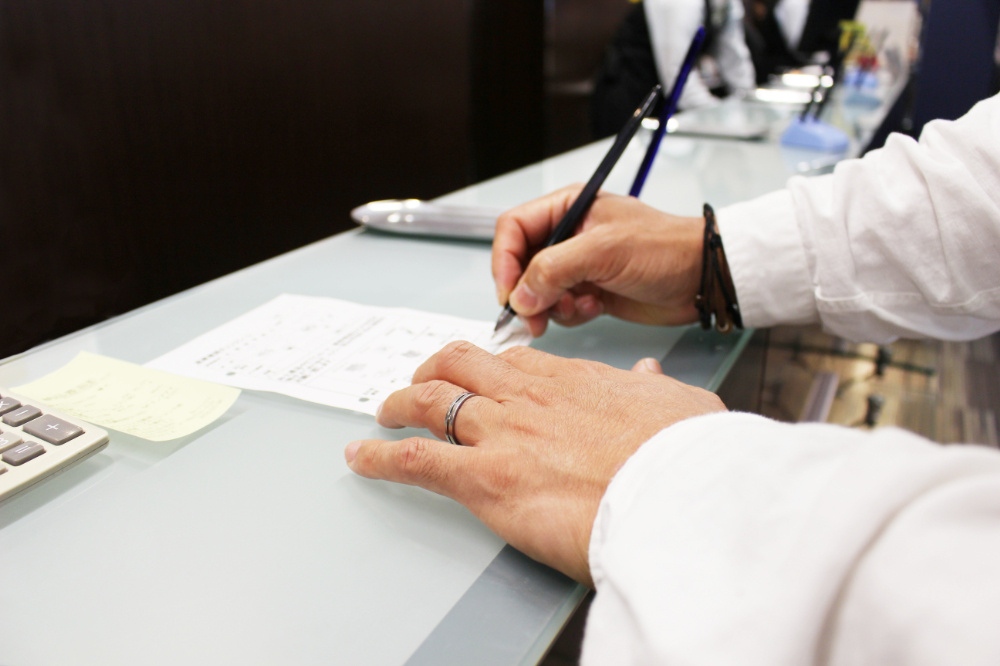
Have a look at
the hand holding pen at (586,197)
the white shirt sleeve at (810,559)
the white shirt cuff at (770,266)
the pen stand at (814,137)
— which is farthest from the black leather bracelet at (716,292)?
the pen stand at (814,137)

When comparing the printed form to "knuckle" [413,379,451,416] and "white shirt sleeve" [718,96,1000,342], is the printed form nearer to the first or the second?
"knuckle" [413,379,451,416]

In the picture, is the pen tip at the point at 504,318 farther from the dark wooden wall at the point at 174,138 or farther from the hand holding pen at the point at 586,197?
the dark wooden wall at the point at 174,138

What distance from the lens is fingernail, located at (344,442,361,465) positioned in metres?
0.40

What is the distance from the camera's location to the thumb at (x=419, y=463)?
37 cm

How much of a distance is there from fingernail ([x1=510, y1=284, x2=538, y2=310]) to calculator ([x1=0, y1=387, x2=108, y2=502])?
326 mm

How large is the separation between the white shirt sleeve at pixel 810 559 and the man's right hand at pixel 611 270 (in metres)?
0.31

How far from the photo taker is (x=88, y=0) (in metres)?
0.95

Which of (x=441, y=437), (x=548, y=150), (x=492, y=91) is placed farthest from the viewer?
(x=548, y=150)

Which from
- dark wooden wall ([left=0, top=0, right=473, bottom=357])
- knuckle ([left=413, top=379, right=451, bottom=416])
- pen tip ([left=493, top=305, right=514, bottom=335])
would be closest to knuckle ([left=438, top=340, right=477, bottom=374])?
knuckle ([left=413, top=379, right=451, bottom=416])

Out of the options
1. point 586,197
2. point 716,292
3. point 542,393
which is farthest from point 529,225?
point 542,393

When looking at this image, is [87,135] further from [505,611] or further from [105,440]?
[505,611]

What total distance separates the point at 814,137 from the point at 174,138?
49.4 inches

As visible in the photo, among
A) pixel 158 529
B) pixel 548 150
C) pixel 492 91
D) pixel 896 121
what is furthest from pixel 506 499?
pixel 548 150

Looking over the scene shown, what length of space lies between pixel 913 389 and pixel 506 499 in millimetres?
2358
